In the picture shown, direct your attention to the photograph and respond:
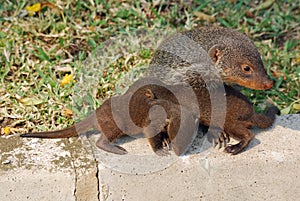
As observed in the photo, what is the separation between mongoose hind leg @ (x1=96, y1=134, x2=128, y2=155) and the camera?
3219 mm

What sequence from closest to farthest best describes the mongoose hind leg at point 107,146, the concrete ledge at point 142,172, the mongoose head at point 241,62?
the concrete ledge at point 142,172 < the mongoose head at point 241,62 < the mongoose hind leg at point 107,146

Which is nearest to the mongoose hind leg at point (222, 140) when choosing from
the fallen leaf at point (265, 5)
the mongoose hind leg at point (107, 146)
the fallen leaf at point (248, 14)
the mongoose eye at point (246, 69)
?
the mongoose eye at point (246, 69)

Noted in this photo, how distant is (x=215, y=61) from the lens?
124 inches

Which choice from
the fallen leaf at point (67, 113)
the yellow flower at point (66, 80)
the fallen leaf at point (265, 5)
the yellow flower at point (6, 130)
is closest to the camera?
the yellow flower at point (6, 130)

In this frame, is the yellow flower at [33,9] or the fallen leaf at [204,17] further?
the fallen leaf at [204,17]

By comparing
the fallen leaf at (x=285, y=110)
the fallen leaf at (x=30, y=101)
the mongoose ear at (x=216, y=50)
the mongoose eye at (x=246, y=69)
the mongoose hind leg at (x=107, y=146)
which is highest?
the mongoose ear at (x=216, y=50)

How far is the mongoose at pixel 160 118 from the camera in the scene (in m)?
3.21

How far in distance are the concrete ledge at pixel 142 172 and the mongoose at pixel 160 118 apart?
59mm

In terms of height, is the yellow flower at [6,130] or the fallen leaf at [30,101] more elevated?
the fallen leaf at [30,101]

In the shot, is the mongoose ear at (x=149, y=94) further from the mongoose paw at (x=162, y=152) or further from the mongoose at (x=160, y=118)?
the mongoose paw at (x=162, y=152)

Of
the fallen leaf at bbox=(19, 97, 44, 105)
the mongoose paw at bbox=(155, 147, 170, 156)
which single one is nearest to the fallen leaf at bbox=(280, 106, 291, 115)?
the mongoose paw at bbox=(155, 147, 170, 156)

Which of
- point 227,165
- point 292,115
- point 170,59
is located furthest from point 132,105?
point 292,115

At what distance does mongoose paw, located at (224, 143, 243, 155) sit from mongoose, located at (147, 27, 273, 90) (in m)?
0.36

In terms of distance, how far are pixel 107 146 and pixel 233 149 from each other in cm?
72
